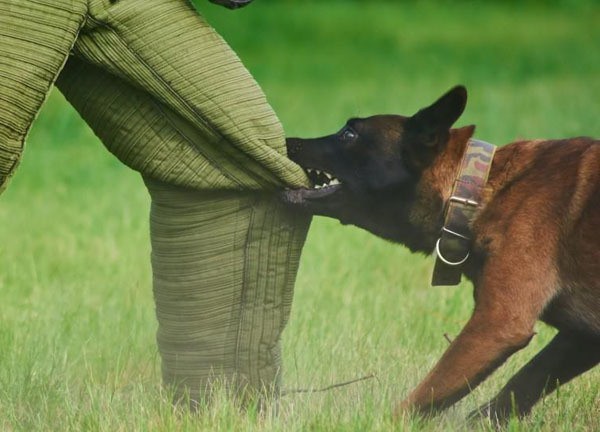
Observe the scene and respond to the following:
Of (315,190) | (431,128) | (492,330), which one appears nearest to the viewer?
(492,330)

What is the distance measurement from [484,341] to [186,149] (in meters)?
1.20

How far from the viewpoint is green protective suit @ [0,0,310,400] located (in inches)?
148

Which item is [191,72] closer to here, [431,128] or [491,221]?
[431,128]

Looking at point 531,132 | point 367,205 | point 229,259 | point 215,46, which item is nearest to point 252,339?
point 229,259

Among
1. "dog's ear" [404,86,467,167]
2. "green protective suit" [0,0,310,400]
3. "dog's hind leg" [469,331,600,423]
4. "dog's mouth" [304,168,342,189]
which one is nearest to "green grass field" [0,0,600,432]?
"dog's hind leg" [469,331,600,423]

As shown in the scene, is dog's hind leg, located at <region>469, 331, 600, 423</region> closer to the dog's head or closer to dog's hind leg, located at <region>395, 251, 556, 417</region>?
dog's hind leg, located at <region>395, 251, 556, 417</region>

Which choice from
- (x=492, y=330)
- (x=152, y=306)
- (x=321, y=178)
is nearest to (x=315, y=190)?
(x=321, y=178)

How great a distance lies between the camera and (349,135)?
4590 millimetres

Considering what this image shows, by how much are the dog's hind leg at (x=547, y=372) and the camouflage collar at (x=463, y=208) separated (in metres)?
0.52

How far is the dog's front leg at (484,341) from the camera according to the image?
3941mm

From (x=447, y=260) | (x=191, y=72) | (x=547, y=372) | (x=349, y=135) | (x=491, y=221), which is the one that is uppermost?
(x=191, y=72)

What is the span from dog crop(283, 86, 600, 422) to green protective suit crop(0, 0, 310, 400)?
0.72 feet

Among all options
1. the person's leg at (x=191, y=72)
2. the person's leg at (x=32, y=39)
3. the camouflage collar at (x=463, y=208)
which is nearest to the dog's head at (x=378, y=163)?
the camouflage collar at (x=463, y=208)

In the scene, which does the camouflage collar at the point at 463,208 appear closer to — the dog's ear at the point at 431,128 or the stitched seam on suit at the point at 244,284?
the dog's ear at the point at 431,128
